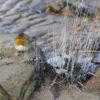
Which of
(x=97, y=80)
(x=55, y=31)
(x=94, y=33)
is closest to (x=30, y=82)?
(x=97, y=80)

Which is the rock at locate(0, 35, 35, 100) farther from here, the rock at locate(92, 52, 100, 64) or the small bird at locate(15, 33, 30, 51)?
the rock at locate(92, 52, 100, 64)

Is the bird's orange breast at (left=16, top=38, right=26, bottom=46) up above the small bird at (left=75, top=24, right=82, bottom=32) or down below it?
above

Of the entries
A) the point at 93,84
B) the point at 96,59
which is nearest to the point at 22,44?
the point at 93,84

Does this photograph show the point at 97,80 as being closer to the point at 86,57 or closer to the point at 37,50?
the point at 86,57

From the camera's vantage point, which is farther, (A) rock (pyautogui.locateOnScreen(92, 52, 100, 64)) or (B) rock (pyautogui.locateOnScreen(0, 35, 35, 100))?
(A) rock (pyautogui.locateOnScreen(92, 52, 100, 64))

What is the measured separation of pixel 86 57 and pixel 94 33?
42cm

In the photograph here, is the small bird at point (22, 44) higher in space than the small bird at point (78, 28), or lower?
higher

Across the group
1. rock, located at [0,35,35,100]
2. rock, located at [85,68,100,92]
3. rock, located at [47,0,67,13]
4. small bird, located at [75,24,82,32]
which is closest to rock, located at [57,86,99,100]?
rock, located at [85,68,100,92]

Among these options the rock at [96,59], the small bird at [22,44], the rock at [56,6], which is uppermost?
the small bird at [22,44]

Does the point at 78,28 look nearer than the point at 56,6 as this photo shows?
Yes

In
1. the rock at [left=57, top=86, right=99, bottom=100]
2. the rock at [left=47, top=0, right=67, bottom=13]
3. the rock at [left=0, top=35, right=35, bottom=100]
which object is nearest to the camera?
the rock at [left=0, top=35, right=35, bottom=100]

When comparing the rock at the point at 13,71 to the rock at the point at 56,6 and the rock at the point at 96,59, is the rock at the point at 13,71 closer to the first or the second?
the rock at the point at 96,59

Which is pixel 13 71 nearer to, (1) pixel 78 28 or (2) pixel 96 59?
(1) pixel 78 28

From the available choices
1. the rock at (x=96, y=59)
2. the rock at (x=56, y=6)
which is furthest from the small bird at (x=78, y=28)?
the rock at (x=56, y=6)
